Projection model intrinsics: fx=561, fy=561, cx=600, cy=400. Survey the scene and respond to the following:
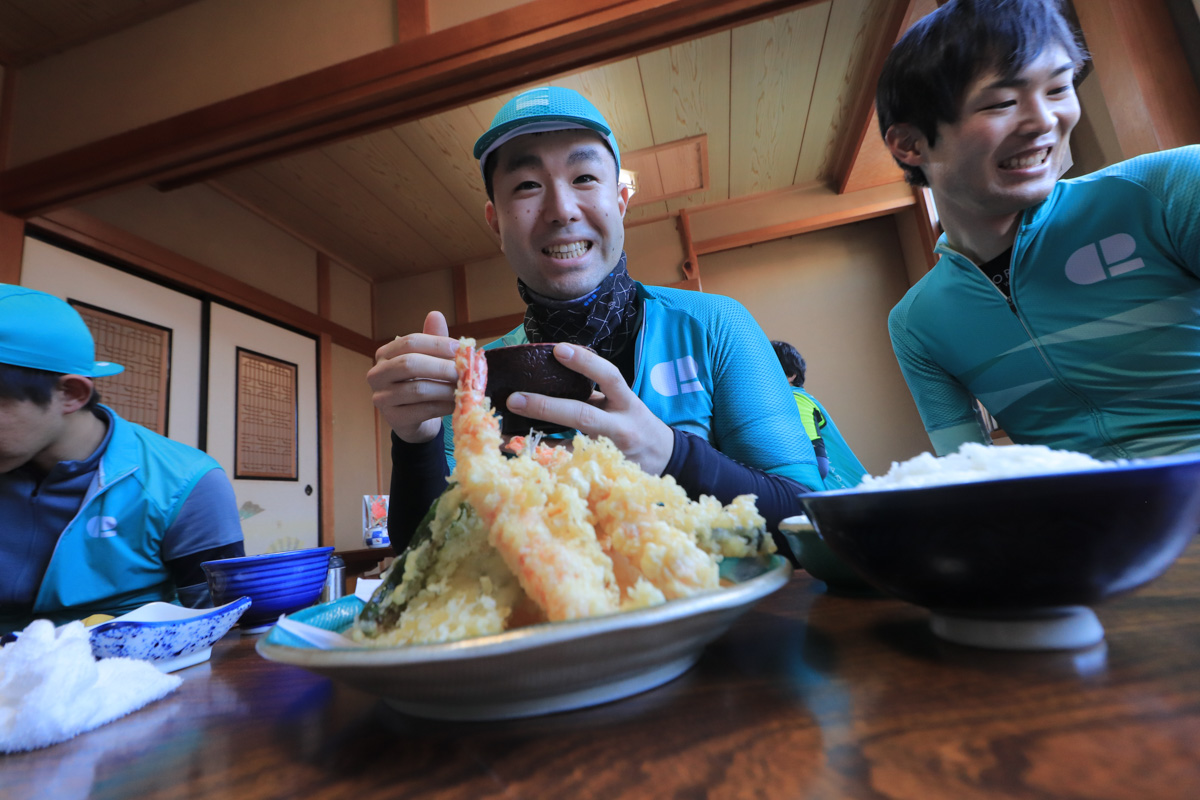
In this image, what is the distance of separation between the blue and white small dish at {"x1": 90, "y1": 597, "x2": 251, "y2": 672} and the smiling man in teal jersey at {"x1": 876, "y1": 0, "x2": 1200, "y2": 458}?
5.49ft

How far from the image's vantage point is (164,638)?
24.0 inches

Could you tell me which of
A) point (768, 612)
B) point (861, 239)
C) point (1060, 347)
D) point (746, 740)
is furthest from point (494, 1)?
point (861, 239)

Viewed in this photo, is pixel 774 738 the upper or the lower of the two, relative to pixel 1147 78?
lower

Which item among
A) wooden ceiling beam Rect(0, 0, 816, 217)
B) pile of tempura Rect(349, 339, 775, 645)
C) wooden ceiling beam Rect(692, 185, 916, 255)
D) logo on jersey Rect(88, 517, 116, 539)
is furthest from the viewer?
wooden ceiling beam Rect(692, 185, 916, 255)

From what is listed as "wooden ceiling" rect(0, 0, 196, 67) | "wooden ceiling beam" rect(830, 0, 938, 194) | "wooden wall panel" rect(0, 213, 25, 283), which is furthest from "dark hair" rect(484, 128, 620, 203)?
"wooden ceiling" rect(0, 0, 196, 67)

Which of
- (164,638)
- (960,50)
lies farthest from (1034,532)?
(960,50)

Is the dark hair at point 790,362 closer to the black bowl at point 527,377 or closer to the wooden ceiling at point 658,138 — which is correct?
the wooden ceiling at point 658,138

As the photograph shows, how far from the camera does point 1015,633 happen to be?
375 millimetres

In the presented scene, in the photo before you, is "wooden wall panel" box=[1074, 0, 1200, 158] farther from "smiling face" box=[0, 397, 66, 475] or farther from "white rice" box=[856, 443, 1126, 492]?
"smiling face" box=[0, 397, 66, 475]

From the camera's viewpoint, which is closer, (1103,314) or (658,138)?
(1103,314)

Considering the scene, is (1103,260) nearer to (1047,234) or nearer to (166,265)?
(1047,234)

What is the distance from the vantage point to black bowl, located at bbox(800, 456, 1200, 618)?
31 cm

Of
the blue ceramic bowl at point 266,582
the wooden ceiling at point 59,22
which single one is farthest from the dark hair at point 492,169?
the wooden ceiling at point 59,22

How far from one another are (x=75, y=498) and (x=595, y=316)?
1.42 metres
